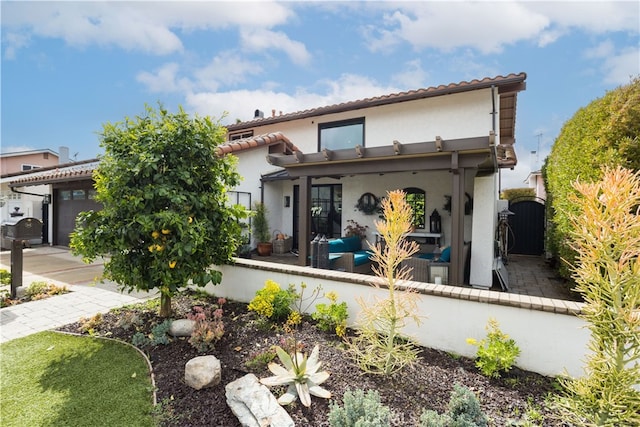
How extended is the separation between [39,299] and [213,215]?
5057 millimetres

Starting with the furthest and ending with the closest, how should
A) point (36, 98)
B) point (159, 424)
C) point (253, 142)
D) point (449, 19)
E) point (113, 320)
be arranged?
point (36, 98) → point (253, 142) → point (449, 19) → point (113, 320) → point (159, 424)

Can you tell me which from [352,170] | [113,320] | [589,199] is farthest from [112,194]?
[589,199]

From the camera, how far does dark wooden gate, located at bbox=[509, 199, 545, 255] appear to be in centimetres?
1284

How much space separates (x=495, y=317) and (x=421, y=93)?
24.2ft

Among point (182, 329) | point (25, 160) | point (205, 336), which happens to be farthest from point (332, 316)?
point (25, 160)

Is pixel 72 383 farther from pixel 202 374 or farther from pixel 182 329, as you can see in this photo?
pixel 202 374

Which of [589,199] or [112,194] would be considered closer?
[589,199]

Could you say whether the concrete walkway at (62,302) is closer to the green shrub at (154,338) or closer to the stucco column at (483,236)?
the green shrub at (154,338)

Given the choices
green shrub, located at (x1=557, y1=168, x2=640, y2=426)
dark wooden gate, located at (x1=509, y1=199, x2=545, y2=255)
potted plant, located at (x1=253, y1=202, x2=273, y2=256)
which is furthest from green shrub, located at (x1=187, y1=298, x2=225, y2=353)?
dark wooden gate, located at (x1=509, y1=199, x2=545, y2=255)

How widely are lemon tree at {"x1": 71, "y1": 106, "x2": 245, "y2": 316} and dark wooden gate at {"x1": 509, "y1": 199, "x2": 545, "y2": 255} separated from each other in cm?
1288

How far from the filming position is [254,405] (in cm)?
284

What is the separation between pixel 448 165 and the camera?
21.1ft

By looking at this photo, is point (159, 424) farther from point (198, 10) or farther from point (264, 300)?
point (198, 10)

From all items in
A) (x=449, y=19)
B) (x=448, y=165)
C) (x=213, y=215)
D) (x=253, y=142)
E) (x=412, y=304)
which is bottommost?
(x=412, y=304)
